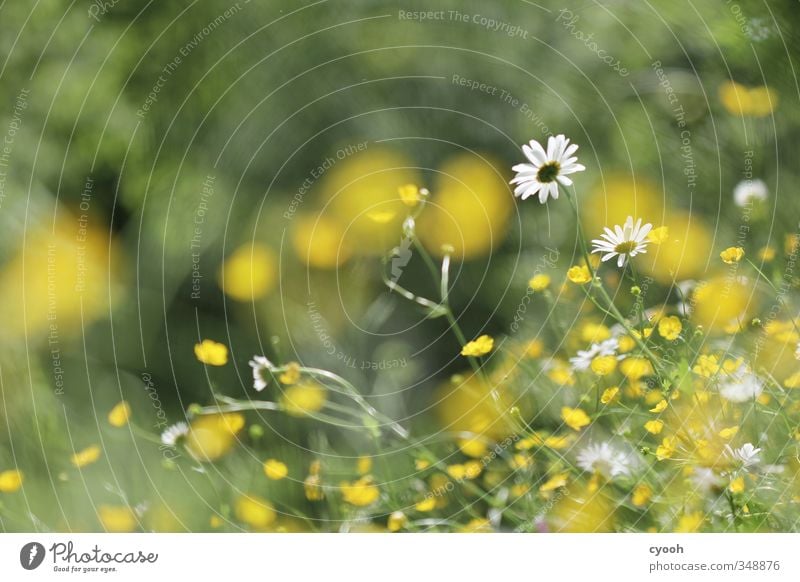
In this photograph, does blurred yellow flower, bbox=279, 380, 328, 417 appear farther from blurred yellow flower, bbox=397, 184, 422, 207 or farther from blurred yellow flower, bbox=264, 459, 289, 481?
blurred yellow flower, bbox=397, 184, 422, 207

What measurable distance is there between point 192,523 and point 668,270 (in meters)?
0.50

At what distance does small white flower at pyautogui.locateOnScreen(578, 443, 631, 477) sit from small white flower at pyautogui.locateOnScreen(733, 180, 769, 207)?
0.27 m

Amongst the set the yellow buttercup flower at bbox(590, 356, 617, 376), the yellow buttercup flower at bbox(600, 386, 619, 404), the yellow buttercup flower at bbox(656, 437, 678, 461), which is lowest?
the yellow buttercup flower at bbox(656, 437, 678, 461)

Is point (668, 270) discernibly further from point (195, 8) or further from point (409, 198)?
point (195, 8)

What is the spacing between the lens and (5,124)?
79 cm

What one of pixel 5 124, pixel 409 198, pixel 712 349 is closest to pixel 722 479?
pixel 712 349

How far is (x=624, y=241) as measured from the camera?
83cm

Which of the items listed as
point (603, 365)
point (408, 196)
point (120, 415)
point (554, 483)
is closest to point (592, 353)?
point (603, 365)

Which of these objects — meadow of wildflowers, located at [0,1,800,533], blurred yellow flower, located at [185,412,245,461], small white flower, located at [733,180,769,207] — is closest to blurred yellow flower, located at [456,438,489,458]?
meadow of wildflowers, located at [0,1,800,533]

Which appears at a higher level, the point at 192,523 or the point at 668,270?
the point at 668,270

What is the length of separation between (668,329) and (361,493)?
328 mm

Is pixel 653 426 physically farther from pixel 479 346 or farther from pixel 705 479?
pixel 479 346

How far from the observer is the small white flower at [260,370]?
81cm

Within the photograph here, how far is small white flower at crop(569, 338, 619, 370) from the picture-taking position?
828 millimetres
